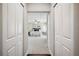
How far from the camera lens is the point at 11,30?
1.14 meters

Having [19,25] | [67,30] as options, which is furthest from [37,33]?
[67,30]

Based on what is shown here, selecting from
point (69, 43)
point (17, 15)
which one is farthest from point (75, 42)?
point (17, 15)

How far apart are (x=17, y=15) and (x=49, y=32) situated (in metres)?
0.43

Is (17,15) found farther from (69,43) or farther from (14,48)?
(69,43)

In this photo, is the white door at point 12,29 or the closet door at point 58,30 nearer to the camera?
the white door at point 12,29

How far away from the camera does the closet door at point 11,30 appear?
1113mm

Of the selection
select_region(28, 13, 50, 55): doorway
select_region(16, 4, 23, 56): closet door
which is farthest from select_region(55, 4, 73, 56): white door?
select_region(16, 4, 23, 56): closet door

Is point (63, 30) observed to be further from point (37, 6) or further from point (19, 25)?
point (19, 25)

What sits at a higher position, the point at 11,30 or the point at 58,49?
the point at 11,30

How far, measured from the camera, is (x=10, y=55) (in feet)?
3.71

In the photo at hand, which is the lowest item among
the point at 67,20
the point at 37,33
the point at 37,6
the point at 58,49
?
the point at 58,49

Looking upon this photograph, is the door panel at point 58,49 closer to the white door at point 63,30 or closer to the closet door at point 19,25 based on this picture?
the white door at point 63,30

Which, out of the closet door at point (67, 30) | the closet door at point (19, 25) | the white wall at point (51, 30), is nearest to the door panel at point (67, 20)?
the closet door at point (67, 30)

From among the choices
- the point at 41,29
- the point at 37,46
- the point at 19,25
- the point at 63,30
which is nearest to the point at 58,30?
the point at 63,30
